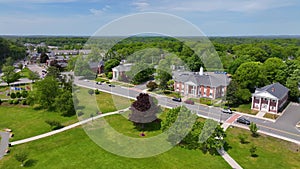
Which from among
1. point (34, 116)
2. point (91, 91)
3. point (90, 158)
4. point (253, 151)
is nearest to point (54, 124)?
point (34, 116)

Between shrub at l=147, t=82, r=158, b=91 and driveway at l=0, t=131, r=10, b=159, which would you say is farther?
shrub at l=147, t=82, r=158, b=91

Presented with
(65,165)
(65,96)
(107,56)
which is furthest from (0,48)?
(65,165)

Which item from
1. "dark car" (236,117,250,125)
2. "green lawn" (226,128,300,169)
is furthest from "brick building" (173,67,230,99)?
"green lawn" (226,128,300,169)

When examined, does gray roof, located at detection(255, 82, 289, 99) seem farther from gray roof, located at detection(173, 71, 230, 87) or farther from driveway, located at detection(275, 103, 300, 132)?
gray roof, located at detection(173, 71, 230, 87)

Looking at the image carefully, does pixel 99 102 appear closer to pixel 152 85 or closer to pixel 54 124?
pixel 54 124

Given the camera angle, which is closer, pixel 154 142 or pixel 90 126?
pixel 154 142

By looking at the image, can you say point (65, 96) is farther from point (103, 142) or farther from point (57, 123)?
point (103, 142)
